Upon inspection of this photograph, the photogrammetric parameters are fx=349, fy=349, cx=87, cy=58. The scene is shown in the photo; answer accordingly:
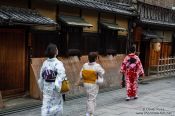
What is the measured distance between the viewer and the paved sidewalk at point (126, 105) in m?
10.5

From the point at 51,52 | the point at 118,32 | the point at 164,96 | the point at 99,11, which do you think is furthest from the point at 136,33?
the point at 51,52

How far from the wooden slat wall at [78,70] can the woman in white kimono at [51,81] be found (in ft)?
12.2

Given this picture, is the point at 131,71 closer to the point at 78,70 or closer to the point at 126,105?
the point at 126,105

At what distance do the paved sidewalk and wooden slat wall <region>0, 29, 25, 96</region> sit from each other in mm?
1701

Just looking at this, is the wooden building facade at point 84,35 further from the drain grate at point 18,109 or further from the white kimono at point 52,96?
the white kimono at point 52,96

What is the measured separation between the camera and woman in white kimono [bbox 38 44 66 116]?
7.71 metres

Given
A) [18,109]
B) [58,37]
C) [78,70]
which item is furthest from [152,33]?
[18,109]

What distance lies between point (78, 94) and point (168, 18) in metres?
12.7

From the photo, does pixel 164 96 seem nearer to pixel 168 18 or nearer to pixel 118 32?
pixel 118 32

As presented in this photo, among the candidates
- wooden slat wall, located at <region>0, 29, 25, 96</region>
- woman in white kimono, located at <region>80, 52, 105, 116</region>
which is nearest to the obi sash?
woman in white kimono, located at <region>80, 52, 105, 116</region>

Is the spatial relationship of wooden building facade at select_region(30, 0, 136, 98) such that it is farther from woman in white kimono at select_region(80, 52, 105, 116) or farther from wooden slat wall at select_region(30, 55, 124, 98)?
woman in white kimono at select_region(80, 52, 105, 116)

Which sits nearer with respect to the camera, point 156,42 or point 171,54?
point 156,42

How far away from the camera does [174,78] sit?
21656 mm

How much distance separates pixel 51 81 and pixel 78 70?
5.83 meters
